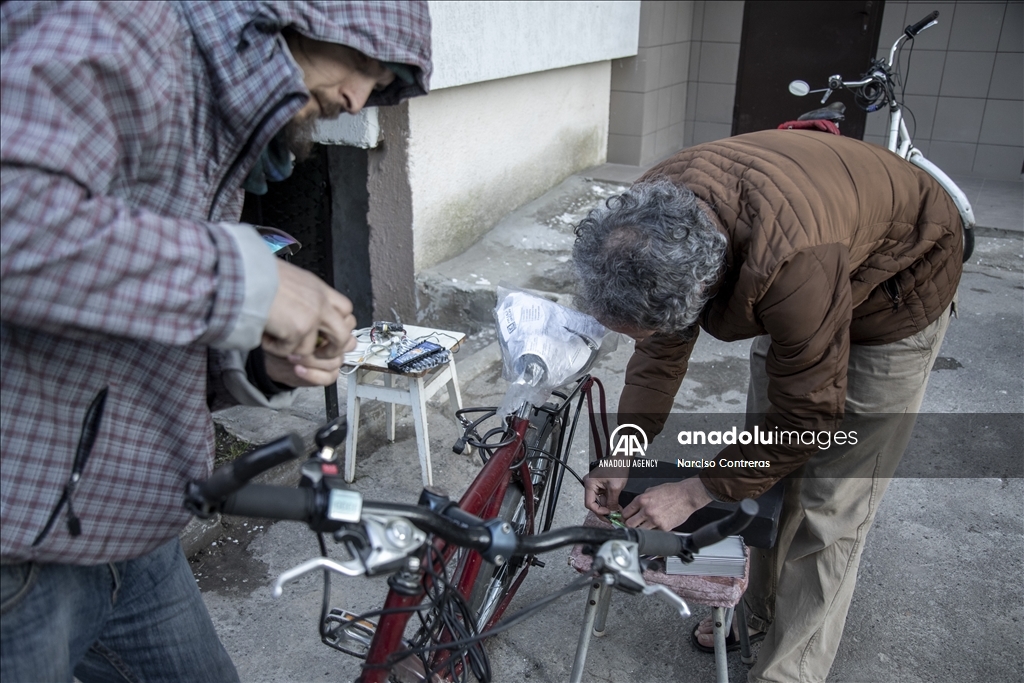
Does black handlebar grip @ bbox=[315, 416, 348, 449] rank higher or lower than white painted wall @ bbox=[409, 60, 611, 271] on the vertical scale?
higher

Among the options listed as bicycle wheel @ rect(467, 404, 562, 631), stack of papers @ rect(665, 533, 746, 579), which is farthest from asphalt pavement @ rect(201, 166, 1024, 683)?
stack of papers @ rect(665, 533, 746, 579)

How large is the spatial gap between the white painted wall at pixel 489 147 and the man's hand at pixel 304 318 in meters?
3.24

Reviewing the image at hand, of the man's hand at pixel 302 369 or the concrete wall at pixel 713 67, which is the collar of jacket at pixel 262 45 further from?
the concrete wall at pixel 713 67

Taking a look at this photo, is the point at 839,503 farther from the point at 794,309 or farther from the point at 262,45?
the point at 262,45

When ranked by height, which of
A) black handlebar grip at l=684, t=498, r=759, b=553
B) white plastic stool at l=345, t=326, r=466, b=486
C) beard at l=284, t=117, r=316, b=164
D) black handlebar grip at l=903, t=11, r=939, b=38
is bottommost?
white plastic stool at l=345, t=326, r=466, b=486

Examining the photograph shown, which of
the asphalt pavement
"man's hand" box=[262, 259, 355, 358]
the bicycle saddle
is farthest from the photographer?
the bicycle saddle

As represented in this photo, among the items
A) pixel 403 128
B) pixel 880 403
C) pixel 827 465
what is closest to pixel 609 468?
pixel 827 465

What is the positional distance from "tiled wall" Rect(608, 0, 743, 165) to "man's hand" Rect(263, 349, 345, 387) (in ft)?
19.5

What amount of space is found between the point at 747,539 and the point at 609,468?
0.39 metres

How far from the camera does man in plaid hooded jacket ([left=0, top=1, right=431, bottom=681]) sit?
0.85 metres

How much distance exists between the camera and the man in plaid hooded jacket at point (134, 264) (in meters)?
0.85

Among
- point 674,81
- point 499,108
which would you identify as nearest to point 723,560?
point 499,108

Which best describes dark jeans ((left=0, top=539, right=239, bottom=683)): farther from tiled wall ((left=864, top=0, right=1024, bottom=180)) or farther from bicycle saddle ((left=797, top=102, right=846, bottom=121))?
tiled wall ((left=864, top=0, right=1024, bottom=180))

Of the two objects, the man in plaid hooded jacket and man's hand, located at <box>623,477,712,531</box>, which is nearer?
the man in plaid hooded jacket
